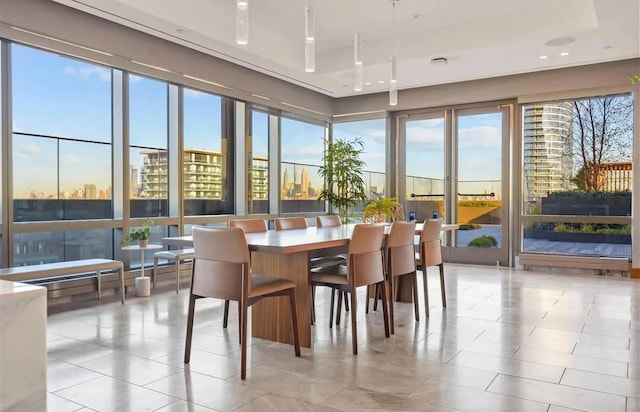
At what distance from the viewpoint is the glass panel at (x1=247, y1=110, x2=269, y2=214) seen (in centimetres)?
751

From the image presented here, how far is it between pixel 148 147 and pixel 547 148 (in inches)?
236

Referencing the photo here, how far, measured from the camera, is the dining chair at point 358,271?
135 inches

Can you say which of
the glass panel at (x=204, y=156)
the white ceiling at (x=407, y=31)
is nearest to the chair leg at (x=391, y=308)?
the white ceiling at (x=407, y=31)

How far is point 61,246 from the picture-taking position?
5.20 metres

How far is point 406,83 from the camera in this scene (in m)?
7.92

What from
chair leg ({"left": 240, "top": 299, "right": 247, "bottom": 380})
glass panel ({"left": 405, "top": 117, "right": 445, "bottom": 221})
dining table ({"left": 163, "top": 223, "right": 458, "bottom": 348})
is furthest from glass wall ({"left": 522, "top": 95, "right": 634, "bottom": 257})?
chair leg ({"left": 240, "top": 299, "right": 247, "bottom": 380})

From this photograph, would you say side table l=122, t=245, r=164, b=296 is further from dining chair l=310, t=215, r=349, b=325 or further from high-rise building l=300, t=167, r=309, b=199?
high-rise building l=300, t=167, r=309, b=199

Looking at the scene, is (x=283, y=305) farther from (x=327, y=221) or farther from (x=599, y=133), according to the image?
(x=599, y=133)

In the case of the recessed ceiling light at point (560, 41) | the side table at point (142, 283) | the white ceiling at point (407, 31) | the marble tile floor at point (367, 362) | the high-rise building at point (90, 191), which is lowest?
the marble tile floor at point (367, 362)

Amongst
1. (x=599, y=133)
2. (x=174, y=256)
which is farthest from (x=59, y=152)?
(x=599, y=133)

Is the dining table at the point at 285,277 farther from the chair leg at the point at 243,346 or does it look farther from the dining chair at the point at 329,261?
the chair leg at the point at 243,346

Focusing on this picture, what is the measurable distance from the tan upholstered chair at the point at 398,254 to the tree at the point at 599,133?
4.46m

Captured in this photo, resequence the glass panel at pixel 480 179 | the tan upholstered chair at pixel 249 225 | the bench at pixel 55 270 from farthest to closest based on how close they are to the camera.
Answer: the glass panel at pixel 480 179 < the tan upholstered chair at pixel 249 225 < the bench at pixel 55 270

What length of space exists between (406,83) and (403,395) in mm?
6211
